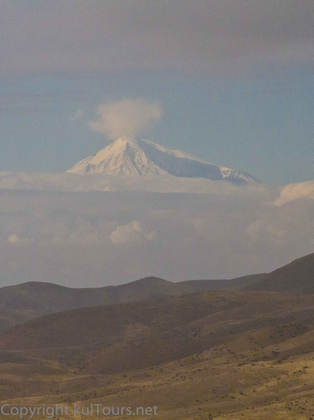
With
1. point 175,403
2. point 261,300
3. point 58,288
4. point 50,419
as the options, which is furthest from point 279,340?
point 58,288

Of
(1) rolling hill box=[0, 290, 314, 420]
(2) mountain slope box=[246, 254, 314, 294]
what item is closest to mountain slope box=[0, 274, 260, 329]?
(2) mountain slope box=[246, 254, 314, 294]

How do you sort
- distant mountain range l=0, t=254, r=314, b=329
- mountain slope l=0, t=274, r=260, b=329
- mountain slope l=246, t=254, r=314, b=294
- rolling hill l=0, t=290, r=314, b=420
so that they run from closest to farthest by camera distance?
1. rolling hill l=0, t=290, r=314, b=420
2. mountain slope l=246, t=254, r=314, b=294
3. distant mountain range l=0, t=254, r=314, b=329
4. mountain slope l=0, t=274, r=260, b=329

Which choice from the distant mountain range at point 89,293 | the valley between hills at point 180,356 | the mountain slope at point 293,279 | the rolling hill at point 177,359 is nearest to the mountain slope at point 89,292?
the distant mountain range at point 89,293

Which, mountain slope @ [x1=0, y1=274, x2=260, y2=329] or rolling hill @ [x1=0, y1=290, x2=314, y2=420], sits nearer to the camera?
rolling hill @ [x1=0, y1=290, x2=314, y2=420]

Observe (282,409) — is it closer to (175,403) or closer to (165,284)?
(175,403)

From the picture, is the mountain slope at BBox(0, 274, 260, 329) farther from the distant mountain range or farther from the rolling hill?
the rolling hill
